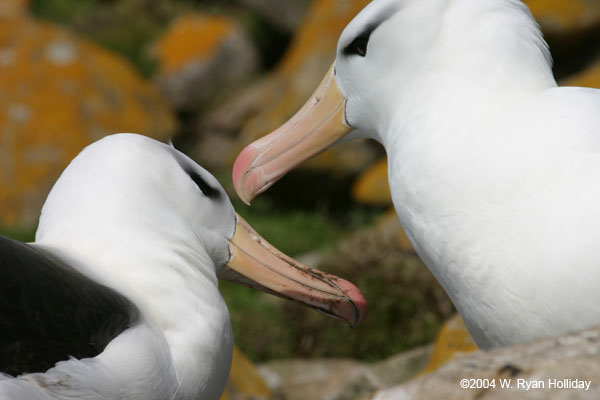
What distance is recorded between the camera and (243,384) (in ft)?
15.0

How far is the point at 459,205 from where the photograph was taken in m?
3.05

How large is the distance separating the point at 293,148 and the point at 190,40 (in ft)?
30.5

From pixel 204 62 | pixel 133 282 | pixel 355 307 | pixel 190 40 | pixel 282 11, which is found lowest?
pixel 204 62

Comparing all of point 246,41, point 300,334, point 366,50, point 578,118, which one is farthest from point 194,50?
point 578,118

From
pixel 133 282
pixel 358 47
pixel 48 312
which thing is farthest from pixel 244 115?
pixel 48 312

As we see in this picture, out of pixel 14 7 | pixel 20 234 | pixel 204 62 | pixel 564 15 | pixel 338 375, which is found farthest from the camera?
pixel 14 7

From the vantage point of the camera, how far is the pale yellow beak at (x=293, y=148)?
3936mm

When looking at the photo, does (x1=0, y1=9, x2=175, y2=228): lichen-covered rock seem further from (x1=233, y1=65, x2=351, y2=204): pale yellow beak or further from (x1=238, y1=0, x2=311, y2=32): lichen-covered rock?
(x1=233, y1=65, x2=351, y2=204): pale yellow beak

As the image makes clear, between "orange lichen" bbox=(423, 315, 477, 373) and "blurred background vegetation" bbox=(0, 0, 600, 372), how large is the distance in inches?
79.8

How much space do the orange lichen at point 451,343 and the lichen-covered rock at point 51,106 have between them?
20.8ft

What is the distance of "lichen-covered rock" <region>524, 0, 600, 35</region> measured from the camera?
8.69m

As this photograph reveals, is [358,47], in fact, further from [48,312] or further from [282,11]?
[282,11]

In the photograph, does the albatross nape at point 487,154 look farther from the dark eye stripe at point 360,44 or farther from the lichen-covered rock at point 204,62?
the lichen-covered rock at point 204,62

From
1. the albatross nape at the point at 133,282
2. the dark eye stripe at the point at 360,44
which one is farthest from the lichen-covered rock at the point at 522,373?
the dark eye stripe at the point at 360,44
